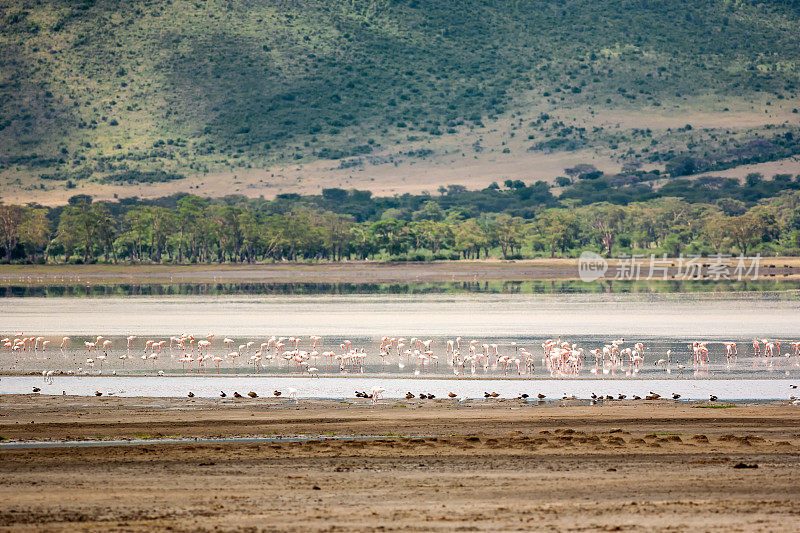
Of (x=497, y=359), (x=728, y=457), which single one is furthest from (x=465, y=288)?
(x=728, y=457)

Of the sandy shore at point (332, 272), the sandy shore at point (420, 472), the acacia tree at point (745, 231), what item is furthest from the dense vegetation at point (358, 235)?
the sandy shore at point (420, 472)

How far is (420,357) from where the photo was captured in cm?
3086

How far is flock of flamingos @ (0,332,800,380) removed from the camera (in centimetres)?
2936

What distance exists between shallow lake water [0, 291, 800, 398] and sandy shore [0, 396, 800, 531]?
18.8ft

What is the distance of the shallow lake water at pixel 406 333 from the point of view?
29266 millimetres

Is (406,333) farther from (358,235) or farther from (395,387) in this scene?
(358,235)

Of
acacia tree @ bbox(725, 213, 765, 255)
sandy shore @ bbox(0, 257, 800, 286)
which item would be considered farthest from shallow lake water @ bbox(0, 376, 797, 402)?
acacia tree @ bbox(725, 213, 765, 255)

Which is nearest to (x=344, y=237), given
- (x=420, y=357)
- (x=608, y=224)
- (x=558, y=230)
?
(x=558, y=230)

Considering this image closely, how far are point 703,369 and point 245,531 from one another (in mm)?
19742

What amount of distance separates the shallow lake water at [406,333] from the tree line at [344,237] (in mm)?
48129

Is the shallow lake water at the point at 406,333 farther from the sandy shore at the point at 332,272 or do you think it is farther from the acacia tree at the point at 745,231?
the acacia tree at the point at 745,231

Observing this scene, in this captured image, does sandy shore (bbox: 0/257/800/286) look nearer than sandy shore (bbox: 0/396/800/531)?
No

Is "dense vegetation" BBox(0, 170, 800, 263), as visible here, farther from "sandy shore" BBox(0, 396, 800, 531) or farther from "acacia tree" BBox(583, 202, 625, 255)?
"sandy shore" BBox(0, 396, 800, 531)

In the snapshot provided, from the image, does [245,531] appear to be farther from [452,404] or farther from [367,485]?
[452,404]
